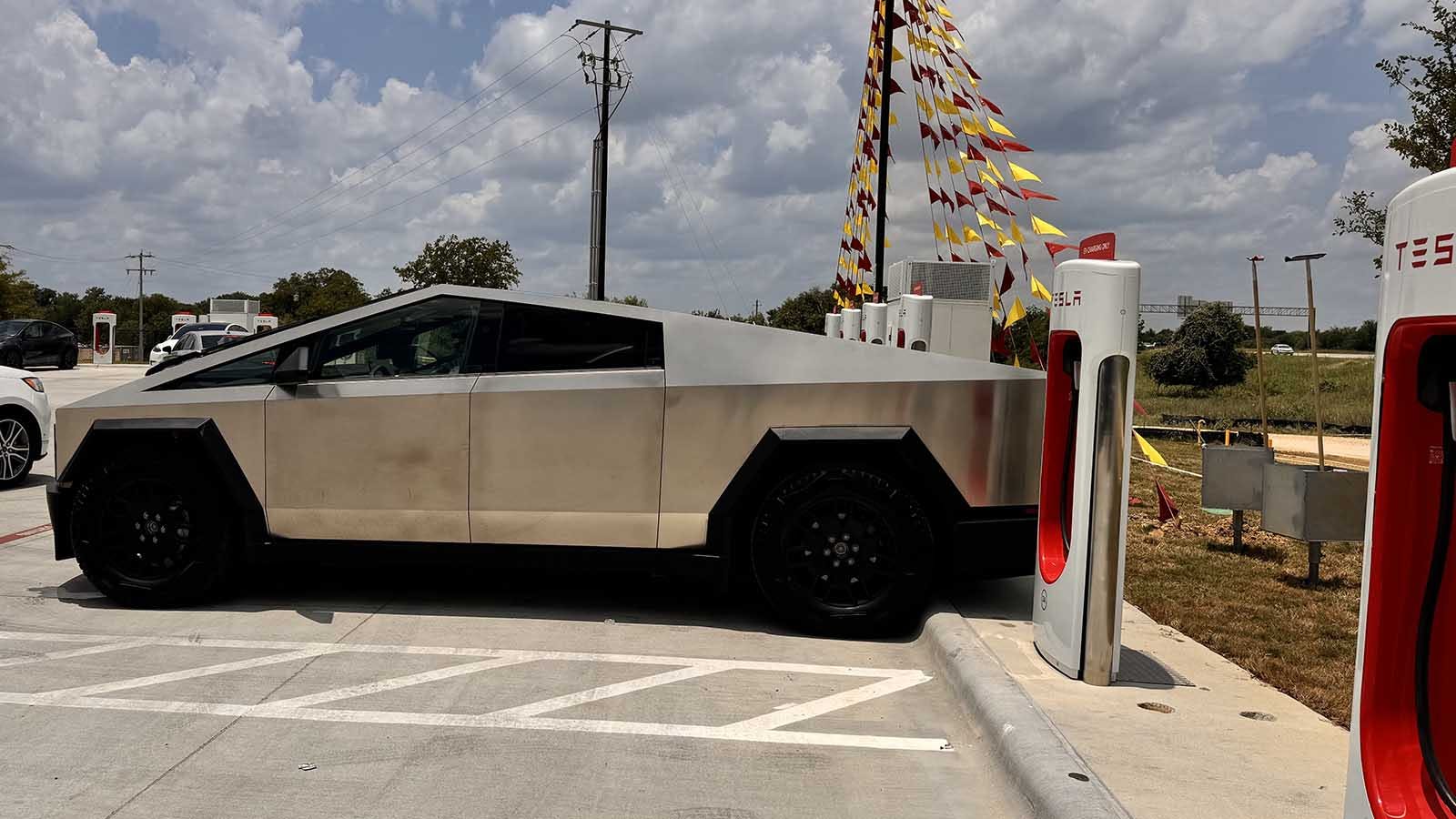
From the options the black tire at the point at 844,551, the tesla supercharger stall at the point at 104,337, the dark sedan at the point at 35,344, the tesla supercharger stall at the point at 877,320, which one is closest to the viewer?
the black tire at the point at 844,551

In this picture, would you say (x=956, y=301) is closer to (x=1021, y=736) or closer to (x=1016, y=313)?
(x=1016, y=313)

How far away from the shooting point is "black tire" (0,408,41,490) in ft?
33.0

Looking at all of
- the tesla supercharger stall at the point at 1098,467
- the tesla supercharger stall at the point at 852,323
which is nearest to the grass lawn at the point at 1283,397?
the tesla supercharger stall at the point at 852,323

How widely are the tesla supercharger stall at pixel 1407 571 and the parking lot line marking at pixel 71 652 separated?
4.96 meters

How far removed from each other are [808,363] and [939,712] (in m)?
1.77

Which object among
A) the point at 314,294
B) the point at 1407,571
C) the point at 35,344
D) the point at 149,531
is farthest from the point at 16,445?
the point at 314,294

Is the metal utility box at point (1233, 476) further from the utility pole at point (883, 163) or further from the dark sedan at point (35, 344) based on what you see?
the dark sedan at point (35, 344)

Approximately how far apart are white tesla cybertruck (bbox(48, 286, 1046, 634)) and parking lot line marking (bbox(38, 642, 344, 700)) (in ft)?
2.28

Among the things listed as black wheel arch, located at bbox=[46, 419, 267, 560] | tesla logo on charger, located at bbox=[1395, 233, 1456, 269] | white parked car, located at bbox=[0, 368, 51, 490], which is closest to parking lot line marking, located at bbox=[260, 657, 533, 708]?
black wheel arch, located at bbox=[46, 419, 267, 560]

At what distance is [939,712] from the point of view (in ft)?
14.8

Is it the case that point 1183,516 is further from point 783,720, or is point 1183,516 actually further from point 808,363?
point 783,720

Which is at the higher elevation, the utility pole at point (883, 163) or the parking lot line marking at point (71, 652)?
the utility pole at point (883, 163)

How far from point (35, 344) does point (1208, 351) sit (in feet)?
114

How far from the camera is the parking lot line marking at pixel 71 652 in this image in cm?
490
